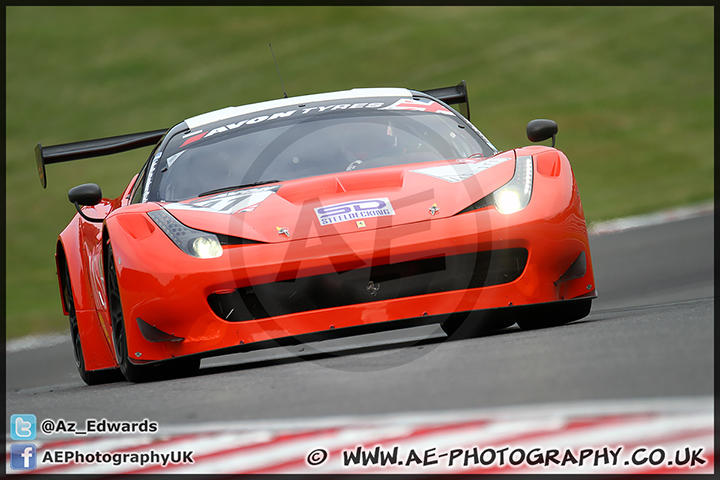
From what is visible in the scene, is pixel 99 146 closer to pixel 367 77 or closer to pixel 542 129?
pixel 542 129

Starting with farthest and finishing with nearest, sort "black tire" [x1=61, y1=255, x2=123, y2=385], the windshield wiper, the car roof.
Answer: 1. the car roof
2. "black tire" [x1=61, y1=255, x2=123, y2=385]
3. the windshield wiper

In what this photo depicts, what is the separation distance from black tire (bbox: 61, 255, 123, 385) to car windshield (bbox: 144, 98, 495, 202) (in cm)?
108

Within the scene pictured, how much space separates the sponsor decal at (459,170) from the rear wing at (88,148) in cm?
260

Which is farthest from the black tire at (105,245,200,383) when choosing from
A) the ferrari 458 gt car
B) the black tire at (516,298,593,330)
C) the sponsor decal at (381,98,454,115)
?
the sponsor decal at (381,98,454,115)

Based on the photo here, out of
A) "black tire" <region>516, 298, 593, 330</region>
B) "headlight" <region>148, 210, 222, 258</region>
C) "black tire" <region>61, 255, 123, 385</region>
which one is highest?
"headlight" <region>148, 210, 222, 258</region>

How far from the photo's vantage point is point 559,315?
4.89 meters

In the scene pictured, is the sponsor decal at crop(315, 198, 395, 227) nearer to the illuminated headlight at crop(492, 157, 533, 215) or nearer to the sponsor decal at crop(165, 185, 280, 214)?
the sponsor decal at crop(165, 185, 280, 214)

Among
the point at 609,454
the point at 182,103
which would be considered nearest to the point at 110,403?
the point at 609,454

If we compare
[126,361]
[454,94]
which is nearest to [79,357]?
[126,361]

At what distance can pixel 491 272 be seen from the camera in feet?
14.1

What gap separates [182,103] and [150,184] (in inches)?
1144

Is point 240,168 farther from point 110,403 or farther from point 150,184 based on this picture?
point 110,403

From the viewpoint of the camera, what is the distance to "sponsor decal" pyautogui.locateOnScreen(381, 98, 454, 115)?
5.71 metres

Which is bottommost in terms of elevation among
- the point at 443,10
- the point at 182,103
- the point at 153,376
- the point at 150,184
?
Result: the point at 153,376
